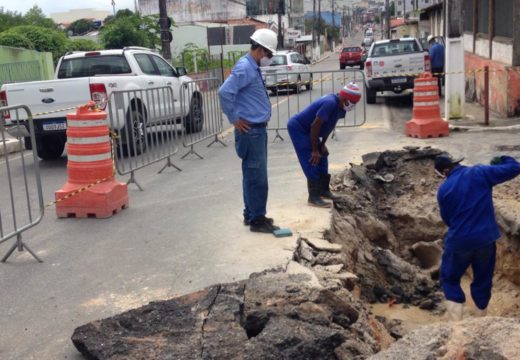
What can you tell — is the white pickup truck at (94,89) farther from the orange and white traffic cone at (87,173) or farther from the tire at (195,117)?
the orange and white traffic cone at (87,173)

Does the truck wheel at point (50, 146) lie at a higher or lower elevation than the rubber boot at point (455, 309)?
higher

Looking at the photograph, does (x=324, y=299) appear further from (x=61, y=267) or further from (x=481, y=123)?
(x=481, y=123)

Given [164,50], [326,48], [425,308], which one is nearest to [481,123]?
[425,308]

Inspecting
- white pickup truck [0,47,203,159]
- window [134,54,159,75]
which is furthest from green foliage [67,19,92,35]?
window [134,54,159,75]

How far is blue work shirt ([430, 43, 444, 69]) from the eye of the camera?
19.8 meters

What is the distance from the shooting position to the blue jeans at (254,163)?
21.0ft

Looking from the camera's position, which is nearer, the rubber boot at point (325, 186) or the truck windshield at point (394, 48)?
the rubber boot at point (325, 186)

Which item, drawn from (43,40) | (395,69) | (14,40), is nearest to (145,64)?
(395,69)

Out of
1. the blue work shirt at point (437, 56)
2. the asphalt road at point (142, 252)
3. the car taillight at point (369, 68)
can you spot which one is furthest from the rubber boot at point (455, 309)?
the blue work shirt at point (437, 56)

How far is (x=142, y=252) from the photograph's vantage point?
641 cm

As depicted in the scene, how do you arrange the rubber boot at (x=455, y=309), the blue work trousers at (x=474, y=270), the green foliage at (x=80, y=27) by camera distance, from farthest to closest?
the green foliage at (x=80, y=27)
the rubber boot at (x=455, y=309)
the blue work trousers at (x=474, y=270)

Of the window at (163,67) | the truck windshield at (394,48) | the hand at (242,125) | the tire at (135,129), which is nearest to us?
the hand at (242,125)

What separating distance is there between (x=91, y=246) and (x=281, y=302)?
293 centimetres

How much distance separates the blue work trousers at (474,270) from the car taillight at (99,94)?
24.6 ft
